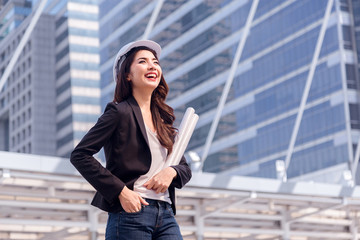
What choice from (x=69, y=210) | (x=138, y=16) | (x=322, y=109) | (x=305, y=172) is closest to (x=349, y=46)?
(x=322, y=109)

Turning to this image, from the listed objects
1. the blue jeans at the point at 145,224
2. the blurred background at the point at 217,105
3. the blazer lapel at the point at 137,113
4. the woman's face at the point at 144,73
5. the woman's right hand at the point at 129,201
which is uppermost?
the blurred background at the point at 217,105

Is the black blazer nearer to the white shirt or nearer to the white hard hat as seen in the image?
the white shirt

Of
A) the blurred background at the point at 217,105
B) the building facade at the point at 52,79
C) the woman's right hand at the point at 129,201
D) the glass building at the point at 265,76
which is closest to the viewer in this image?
the woman's right hand at the point at 129,201

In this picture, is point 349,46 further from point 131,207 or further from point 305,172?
point 131,207

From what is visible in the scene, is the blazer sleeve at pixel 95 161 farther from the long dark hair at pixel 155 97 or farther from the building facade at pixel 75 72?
the building facade at pixel 75 72

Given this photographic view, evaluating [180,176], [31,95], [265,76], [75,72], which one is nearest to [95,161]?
[180,176]

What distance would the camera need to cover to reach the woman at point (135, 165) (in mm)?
2889

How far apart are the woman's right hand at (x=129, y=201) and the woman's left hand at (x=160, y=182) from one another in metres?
0.09

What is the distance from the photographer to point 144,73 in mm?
3098

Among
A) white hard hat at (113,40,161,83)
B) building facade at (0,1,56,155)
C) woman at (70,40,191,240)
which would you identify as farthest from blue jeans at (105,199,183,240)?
building facade at (0,1,56,155)

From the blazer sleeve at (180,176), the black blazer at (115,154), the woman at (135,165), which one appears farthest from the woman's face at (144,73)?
the blazer sleeve at (180,176)

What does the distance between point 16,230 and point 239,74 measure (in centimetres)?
6006

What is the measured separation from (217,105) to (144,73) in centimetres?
6913

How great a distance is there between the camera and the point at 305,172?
198ft
